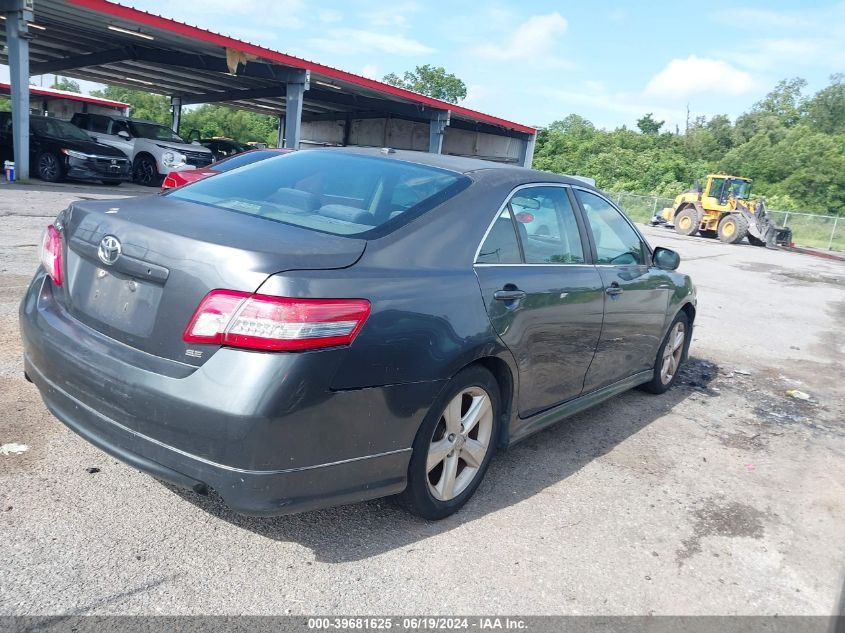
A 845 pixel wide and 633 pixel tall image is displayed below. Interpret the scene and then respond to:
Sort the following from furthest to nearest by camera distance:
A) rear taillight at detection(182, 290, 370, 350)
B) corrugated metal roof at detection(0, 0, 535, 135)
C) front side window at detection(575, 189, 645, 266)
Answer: corrugated metal roof at detection(0, 0, 535, 135)
front side window at detection(575, 189, 645, 266)
rear taillight at detection(182, 290, 370, 350)

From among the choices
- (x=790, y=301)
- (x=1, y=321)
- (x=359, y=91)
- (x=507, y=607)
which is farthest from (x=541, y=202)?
(x=359, y=91)

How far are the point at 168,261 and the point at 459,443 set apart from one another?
146cm

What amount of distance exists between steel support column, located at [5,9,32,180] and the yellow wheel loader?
2465cm

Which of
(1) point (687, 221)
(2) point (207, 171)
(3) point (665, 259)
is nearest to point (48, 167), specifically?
(2) point (207, 171)

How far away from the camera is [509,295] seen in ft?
10.4

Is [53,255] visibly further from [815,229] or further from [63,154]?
[815,229]

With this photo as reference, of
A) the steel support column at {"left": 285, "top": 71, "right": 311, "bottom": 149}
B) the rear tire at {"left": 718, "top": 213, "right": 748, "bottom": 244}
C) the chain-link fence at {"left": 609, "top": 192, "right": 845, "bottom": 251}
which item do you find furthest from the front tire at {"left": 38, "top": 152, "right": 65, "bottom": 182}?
the chain-link fence at {"left": 609, "top": 192, "right": 845, "bottom": 251}

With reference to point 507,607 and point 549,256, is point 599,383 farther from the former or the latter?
point 507,607

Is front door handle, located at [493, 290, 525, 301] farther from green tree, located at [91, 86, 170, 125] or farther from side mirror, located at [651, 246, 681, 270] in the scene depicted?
green tree, located at [91, 86, 170, 125]

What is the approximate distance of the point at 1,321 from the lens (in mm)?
5047

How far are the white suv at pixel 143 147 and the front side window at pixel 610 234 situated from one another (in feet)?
57.1

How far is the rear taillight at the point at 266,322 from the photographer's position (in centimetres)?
229

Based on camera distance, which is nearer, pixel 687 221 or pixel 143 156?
pixel 143 156

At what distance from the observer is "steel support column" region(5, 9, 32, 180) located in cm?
1595
